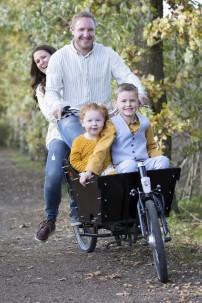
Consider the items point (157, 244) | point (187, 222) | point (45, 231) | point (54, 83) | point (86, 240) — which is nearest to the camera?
point (157, 244)

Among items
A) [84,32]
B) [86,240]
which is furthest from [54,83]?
[86,240]

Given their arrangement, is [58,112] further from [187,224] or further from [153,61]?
[153,61]

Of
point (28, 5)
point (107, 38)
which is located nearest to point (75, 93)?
point (107, 38)

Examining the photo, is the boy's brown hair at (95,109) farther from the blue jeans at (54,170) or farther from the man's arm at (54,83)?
the blue jeans at (54,170)

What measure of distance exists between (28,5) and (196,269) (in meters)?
8.96

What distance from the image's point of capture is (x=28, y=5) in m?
14.3

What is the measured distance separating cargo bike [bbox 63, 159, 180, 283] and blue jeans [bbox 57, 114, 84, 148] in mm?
335

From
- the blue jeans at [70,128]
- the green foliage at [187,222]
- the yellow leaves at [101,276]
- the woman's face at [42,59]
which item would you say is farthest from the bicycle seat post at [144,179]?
the green foliage at [187,222]

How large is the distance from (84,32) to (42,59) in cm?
94

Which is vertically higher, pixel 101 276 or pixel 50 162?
pixel 50 162

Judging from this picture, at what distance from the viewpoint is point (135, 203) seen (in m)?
6.32

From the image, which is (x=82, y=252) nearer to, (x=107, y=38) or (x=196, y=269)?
(x=196, y=269)

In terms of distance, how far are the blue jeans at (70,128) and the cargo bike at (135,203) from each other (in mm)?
335

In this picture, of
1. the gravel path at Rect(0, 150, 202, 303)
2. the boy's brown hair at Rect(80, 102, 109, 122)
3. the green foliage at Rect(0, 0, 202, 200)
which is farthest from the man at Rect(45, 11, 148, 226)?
the green foliage at Rect(0, 0, 202, 200)
